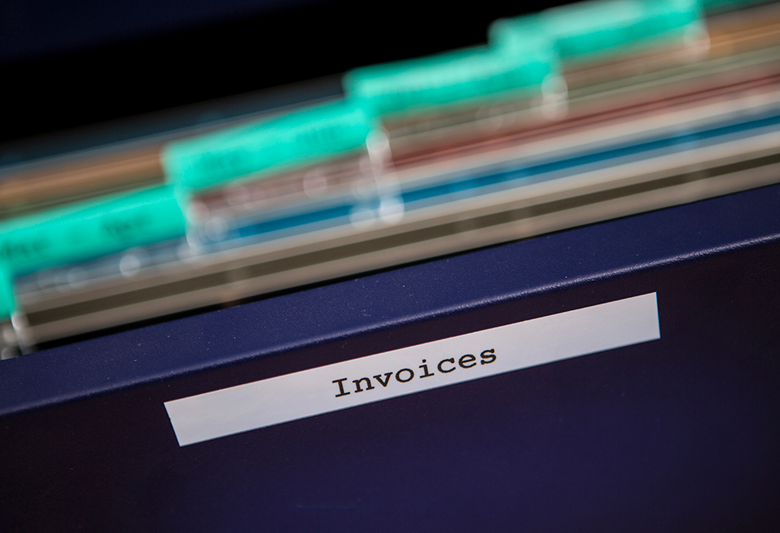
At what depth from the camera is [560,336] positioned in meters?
0.62

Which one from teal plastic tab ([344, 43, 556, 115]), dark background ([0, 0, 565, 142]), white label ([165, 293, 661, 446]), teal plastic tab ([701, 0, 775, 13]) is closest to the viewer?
white label ([165, 293, 661, 446])

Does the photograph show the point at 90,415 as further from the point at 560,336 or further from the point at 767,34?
the point at 767,34

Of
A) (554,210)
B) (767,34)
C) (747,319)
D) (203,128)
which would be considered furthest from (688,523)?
(203,128)

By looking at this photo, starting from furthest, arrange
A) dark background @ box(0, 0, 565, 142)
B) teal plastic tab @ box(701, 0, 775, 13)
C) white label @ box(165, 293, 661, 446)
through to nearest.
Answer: teal plastic tab @ box(701, 0, 775, 13) → dark background @ box(0, 0, 565, 142) → white label @ box(165, 293, 661, 446)

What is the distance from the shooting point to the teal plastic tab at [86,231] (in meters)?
0.72

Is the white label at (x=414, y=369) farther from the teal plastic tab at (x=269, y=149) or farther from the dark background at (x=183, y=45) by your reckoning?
the dark background at (x=183, y=45)

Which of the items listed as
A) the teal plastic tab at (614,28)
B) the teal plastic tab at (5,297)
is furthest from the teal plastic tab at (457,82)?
the teal plastic tab at (5,297)

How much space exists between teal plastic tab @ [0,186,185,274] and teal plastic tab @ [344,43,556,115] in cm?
27

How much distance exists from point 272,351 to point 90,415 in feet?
0.53

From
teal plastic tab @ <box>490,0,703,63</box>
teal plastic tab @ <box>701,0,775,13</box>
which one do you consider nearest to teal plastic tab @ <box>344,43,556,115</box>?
teal plastic tab @ <box>490,0,703,63</box>

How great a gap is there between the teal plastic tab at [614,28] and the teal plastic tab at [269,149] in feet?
0.79

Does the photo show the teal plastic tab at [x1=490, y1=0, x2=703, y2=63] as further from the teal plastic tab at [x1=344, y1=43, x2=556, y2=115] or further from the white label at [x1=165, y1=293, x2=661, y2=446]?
the white label at [x1=165, y1=293, x2=661, y2=446]

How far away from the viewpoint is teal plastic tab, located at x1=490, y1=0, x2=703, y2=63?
865mm

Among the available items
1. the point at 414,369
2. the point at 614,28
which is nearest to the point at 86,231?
the point at 414,369
